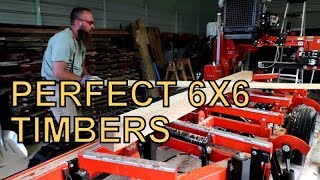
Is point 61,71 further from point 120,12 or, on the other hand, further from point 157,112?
point 120,12

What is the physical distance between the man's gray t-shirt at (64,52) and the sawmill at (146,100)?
12 mm

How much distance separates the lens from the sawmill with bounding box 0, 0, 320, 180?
1.63 meters

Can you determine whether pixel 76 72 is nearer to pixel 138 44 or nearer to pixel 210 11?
pixel 138 44

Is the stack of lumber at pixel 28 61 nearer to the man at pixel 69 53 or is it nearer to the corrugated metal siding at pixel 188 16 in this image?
the man at pixel 69 53

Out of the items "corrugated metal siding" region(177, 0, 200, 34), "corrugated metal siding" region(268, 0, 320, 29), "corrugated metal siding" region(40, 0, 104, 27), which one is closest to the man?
"corrugated metal siding" region(40, 0, 104, 27)

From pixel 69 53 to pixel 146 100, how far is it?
38.8 inches

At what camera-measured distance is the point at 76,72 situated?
304 cm

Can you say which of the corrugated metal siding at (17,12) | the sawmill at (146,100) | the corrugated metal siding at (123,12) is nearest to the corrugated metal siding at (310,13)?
the sawmill at (146,100)

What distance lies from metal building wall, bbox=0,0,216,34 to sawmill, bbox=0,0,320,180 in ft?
0.09

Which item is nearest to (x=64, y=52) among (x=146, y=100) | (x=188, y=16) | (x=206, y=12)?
(x=146, y=100)

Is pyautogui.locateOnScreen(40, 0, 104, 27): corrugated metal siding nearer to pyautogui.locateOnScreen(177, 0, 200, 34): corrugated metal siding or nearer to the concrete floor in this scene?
the concrete floor

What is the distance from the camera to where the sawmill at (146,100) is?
64.1 inches

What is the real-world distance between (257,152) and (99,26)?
530cm

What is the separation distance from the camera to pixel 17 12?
14.4 ft
